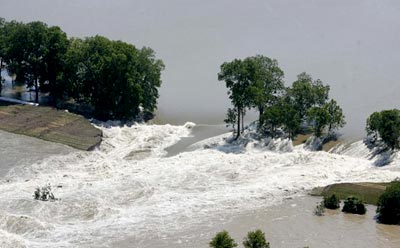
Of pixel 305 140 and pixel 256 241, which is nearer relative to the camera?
pixel 256 241

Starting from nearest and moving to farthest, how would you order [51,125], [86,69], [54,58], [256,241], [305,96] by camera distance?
[256,241] → [305,96] → [51,125] → [86,69] → [54,58]

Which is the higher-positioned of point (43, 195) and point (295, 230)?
point (43, 195)

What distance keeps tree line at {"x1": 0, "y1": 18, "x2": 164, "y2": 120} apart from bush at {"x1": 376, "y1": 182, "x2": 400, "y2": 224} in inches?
1188

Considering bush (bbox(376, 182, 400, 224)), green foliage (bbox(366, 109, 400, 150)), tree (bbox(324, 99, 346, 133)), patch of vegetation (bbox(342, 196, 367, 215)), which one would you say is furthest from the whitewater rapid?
bush (bbox(376, 182, 400, 224))

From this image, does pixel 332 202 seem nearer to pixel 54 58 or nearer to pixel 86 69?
pixel 86 69

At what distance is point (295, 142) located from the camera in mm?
58875

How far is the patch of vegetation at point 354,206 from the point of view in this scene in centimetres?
4434

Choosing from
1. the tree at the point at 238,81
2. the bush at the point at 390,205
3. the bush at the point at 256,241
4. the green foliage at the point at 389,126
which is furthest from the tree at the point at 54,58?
the bush at the point at 256,241

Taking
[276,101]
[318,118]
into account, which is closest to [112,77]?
[276,101]

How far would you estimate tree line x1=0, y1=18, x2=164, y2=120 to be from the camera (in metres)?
66.6

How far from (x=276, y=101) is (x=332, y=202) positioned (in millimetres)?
19057

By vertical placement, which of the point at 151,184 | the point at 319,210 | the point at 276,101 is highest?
the point at 276,101

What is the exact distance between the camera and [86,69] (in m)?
Answer: 68.8

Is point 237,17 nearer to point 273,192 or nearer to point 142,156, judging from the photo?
point 142,156
